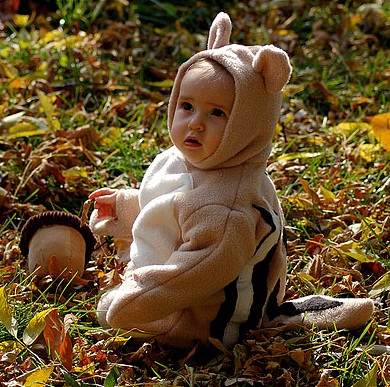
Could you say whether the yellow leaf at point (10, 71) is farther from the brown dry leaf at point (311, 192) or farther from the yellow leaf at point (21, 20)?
the brown dry leaf at point (311, 192)

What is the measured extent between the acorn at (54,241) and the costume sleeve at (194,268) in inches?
18.4

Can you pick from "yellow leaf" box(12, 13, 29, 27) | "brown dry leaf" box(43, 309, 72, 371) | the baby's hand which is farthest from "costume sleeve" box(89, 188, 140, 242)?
"yellow leaf" box(12, 13, 29, 27)

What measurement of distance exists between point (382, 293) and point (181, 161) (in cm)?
78

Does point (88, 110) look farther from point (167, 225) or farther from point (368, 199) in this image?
point (167, 225)

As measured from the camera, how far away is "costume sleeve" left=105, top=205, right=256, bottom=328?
1.97 metres

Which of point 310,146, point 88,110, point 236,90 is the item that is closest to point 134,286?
point 236,90

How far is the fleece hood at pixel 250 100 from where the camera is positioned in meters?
1.98

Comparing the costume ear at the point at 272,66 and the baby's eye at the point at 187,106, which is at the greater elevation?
the costume ear at the point at 272,66

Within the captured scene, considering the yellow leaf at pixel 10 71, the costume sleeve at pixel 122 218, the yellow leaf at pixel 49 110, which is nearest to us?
the costume sleeve at pixel 122 218

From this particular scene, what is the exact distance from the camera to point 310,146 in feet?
11.2

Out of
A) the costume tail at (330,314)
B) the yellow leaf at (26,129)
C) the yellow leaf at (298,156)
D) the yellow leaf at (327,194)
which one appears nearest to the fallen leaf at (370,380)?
the costume tail at (330,314)

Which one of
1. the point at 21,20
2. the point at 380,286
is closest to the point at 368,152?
the point at 380,286

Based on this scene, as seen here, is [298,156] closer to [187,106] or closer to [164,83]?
[164,83]

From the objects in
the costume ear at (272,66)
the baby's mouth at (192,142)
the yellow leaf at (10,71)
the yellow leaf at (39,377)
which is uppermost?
the costume ear at (272,66)
